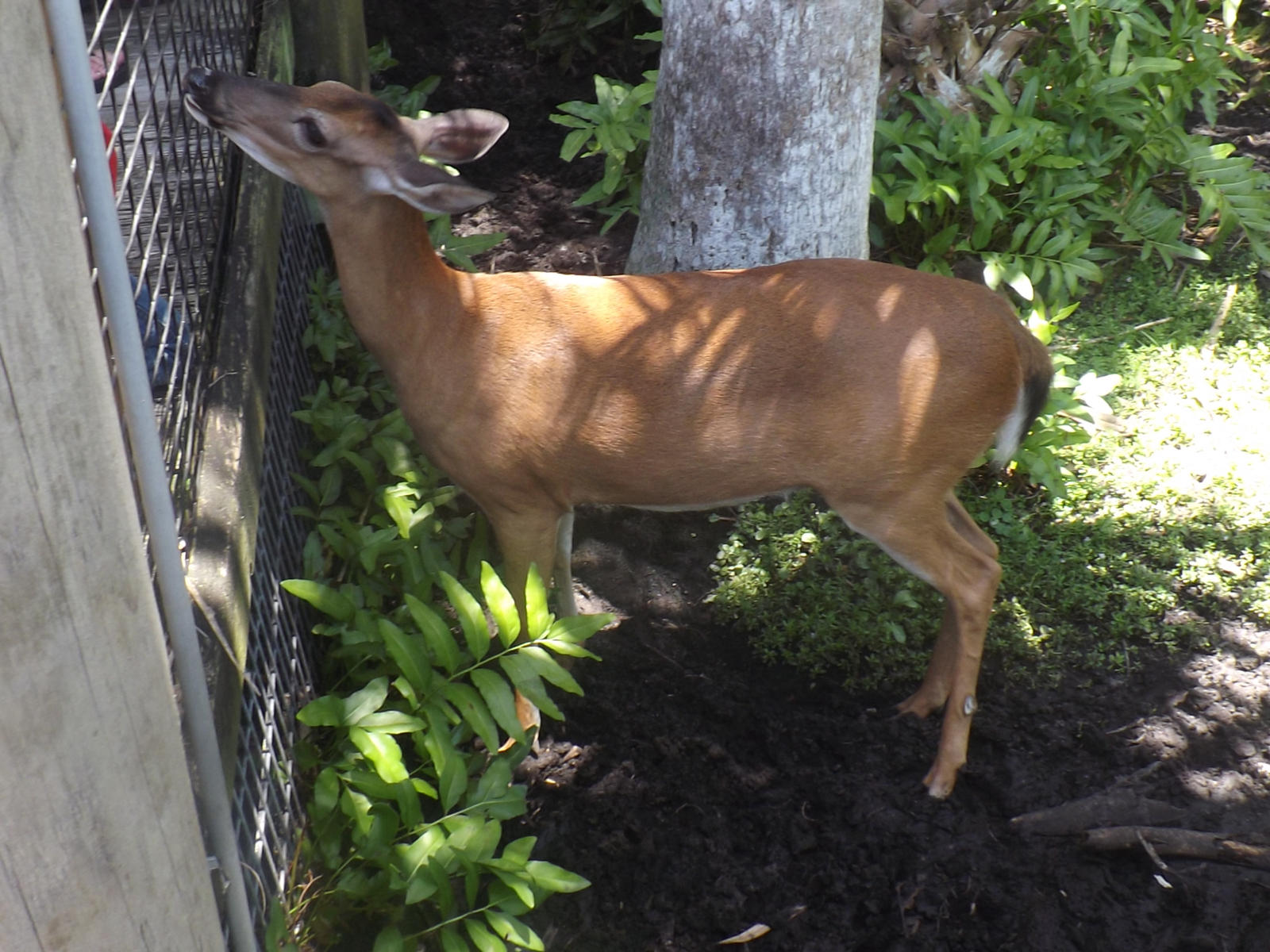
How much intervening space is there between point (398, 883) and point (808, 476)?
1695 mm

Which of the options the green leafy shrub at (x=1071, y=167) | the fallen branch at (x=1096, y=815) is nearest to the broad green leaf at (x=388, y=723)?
the fallen branch at (x=1096, y=815)

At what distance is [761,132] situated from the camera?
190 inches

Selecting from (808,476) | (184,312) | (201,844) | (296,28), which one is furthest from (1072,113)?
(201,844)

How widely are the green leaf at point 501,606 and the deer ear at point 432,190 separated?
961 mm

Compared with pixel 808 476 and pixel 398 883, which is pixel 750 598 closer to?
pixel 808 476

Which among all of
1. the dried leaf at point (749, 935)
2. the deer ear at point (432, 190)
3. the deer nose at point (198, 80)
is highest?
the deer nose at point (198, 80)

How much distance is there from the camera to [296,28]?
17.3 feet

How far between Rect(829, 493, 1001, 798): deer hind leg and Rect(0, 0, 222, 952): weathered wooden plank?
259cm

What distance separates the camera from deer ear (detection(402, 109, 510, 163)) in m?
3.93

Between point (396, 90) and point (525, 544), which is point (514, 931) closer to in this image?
A: point (525, 544)

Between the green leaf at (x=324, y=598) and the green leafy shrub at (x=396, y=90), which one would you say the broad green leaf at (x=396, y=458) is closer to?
the green leaf at (x=324, y=598)

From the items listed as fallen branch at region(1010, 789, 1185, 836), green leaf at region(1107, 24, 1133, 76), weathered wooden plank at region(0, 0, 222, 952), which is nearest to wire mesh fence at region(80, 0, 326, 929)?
weathered wooden plank at region(0, 0, 222, 952)

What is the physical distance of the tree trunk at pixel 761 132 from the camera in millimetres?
4672

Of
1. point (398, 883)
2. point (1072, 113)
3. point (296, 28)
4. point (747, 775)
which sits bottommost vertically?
point (747, 775)
